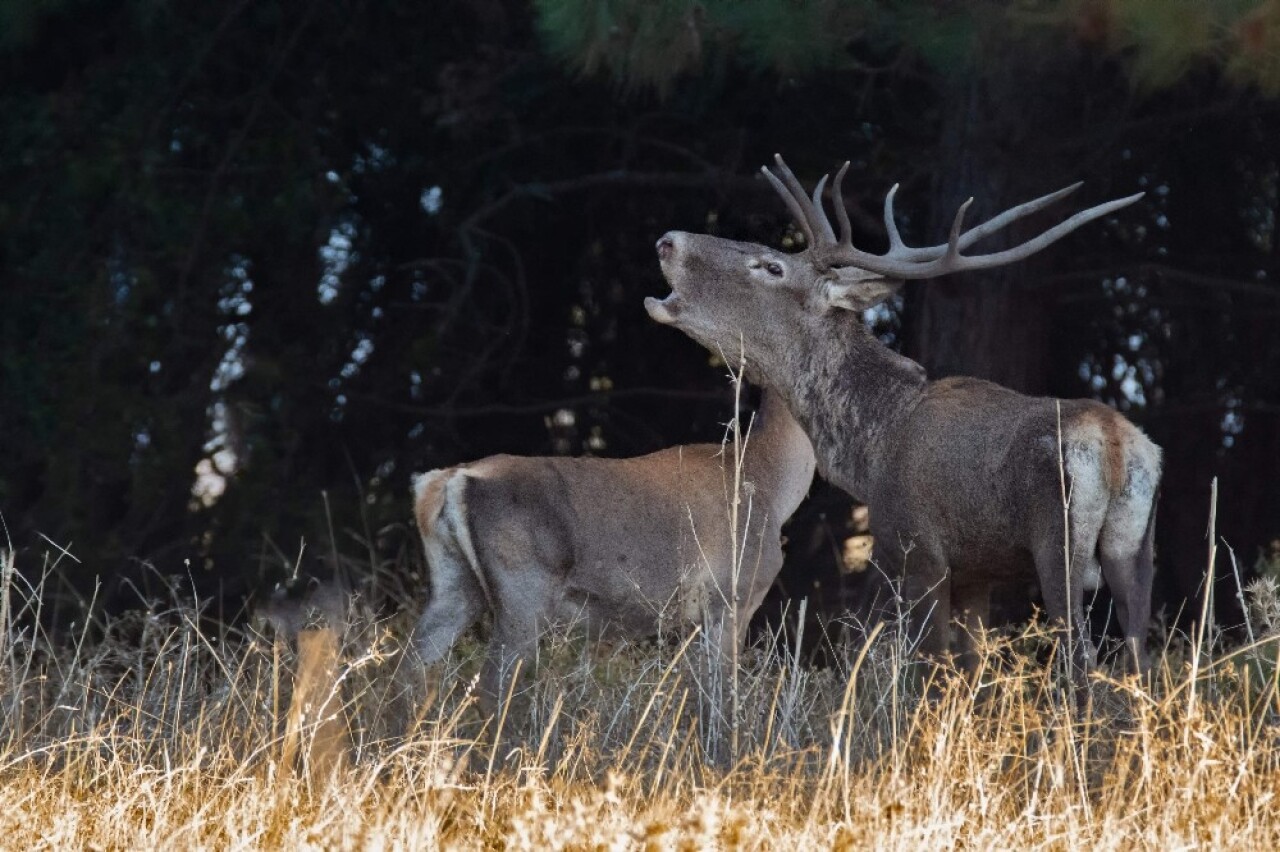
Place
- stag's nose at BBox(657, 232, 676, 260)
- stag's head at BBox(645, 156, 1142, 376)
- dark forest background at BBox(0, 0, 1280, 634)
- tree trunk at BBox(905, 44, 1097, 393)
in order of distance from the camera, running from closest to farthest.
Answer: stag's head at BBox(645, 156, 1142, 376) → stag's nose at BBox(657, 232, 676, 260) → tree trunk at BBox(905, 44, 1097, 393) → dark forest background at BBox(0, 0, 1280, 634)

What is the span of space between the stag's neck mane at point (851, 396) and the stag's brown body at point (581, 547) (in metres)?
0.37

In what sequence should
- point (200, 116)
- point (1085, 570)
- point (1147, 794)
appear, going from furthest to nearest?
point (200, 116) → point (1085, 570) → point (1147, 794)

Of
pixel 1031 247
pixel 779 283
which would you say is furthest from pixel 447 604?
pixel 1031 247

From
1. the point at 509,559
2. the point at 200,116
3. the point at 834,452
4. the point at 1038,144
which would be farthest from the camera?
the point at 200,116

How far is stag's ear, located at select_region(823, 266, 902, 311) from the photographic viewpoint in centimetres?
613

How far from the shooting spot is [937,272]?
5906 millimetres

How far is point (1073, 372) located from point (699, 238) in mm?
3288

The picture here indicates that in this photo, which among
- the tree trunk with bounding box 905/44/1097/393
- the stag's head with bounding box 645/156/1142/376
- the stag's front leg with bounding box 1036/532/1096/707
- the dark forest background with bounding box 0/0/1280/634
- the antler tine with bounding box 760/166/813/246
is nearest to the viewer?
the stag's front leg with bounding box 1036/532/1096/707

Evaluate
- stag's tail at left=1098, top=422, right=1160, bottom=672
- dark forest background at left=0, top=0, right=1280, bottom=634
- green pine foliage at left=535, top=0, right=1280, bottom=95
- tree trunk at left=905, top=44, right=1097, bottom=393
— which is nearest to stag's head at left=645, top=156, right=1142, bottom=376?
green pine foliage at left=535, top=0, right=1280, bottom=95

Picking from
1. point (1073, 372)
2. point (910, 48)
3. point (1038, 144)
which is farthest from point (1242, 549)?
point (910, 48)

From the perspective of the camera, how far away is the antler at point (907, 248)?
5.79m

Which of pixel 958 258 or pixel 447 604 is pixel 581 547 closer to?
pixel 447 604

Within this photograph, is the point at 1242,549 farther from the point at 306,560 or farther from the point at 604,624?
the point at 306,560

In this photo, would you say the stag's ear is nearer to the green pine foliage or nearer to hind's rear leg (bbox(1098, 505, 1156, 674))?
the green pine foliage
